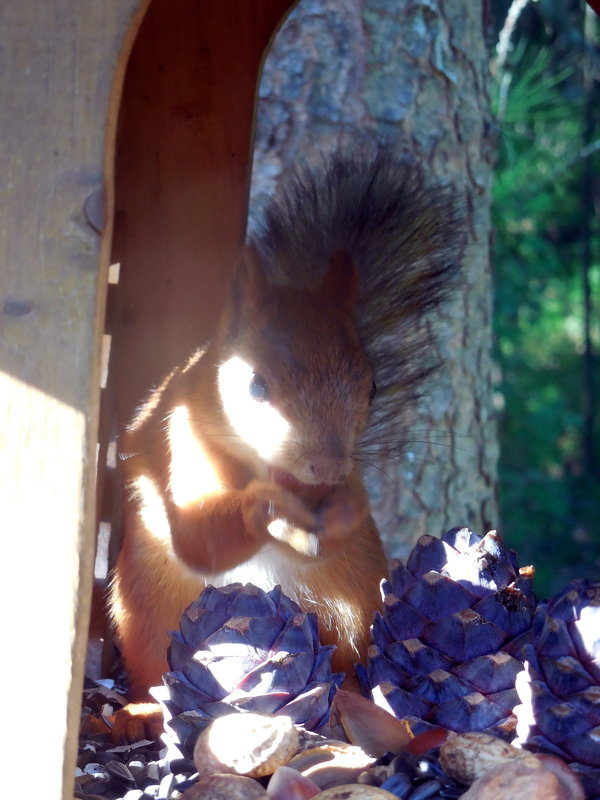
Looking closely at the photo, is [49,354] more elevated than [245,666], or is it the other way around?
[49,354]

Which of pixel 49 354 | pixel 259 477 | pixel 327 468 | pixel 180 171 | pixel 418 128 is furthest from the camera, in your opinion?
pixel 418 128

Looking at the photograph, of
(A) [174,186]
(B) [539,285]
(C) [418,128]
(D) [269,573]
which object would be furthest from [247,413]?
(B) [539,285]

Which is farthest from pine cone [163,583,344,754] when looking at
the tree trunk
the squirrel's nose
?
the tree trunk

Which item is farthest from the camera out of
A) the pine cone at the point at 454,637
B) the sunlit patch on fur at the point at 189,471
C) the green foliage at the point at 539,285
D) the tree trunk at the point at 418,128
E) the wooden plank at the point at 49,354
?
the green foliage at the point at 539,285

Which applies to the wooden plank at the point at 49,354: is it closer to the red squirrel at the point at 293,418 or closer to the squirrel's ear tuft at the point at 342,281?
the red squirrel at the point at 293,418

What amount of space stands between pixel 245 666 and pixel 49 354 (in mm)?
341

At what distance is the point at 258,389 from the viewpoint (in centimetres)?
130

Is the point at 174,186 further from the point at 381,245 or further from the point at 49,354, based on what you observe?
the point at 49,354

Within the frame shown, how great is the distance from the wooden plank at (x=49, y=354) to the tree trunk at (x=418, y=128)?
1.17m

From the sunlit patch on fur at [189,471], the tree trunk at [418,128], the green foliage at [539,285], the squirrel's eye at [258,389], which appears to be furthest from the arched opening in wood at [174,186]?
the green foliage at [539,285]

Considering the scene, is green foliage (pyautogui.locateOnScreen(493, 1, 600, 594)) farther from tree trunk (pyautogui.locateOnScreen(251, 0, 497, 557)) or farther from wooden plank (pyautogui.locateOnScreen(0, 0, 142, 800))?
wooden plank (pyautogui.locateOnScreen(0, 0, 142, 800))

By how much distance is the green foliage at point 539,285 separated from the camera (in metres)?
3.37

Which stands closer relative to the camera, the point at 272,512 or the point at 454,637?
the point at 454,637

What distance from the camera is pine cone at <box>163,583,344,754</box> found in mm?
882
